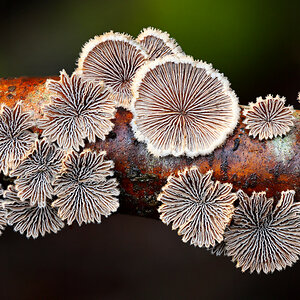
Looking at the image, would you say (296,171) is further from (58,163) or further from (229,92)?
(58,163)

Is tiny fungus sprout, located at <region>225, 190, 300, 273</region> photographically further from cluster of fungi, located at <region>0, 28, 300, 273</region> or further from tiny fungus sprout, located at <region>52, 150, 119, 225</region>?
tiny fungus sprout, located at <region>52, 150, 119, 225</region>

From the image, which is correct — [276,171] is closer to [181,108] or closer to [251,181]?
[251,181]

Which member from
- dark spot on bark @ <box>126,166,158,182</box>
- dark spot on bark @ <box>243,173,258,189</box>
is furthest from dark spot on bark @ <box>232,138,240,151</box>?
dark spot on bark @ <box>126,166,158,182</box>

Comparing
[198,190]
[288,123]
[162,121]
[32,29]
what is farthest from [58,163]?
[32,29]

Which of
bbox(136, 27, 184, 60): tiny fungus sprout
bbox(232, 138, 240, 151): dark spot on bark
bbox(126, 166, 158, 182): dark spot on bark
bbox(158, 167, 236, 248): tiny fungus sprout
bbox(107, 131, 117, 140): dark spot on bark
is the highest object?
bbox(136, 27, 184, 60): tiny fungus sprout

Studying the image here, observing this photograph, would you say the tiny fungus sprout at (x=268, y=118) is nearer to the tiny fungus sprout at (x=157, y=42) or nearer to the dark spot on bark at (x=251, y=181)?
Answer: the dark spot on bark at (x=251, y=181)

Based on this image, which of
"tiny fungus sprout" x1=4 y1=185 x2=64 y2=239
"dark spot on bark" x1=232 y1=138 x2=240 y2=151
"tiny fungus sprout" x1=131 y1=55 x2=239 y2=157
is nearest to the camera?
"tiny fungus sprout" x1=131 y1=55 x2=239 y2=157

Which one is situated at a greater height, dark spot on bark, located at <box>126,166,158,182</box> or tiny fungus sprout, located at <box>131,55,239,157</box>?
tiny fungus sprout, located at <box>131,55,239,157</box>

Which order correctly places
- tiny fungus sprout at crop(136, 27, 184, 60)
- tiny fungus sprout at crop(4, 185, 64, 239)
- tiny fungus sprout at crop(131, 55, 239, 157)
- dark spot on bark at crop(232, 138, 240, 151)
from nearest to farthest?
tiny fungus sprout at crop(131, 55, 239, 157), dark spot on bark at crop(232, 138, 240, 151), tiny fungus sprout at crop(4, 185, 64, 239), tiny fungus sprout at crop(136, 27, 184, 60)
